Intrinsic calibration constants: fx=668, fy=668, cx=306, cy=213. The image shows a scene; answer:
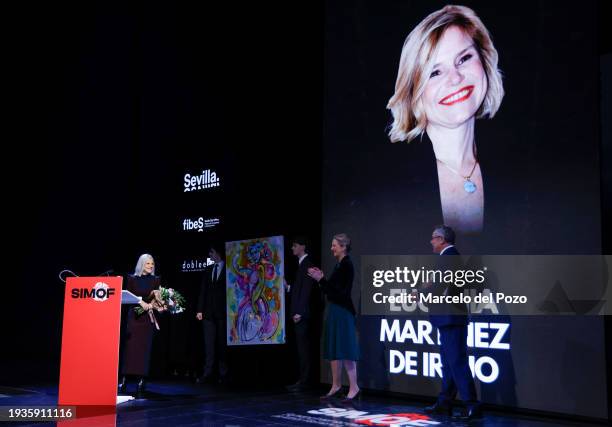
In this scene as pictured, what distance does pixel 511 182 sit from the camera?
6.14 meters

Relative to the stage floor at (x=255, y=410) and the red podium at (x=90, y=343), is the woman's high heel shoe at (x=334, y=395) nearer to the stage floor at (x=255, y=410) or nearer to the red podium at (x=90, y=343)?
the stage floor at (x=255, y=410)

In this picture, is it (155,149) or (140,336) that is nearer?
(140,336)

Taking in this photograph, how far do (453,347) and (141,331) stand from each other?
309cm

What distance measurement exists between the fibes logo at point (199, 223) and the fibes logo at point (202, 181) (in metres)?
0.44

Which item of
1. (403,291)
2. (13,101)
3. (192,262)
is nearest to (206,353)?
(192,262)

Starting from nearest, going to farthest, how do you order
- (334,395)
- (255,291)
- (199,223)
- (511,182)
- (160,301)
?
(511,182) → (160,301) → (334,395) → (255,291) → (199,223)

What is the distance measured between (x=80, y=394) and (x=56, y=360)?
6.04m

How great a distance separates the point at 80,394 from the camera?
214 inches

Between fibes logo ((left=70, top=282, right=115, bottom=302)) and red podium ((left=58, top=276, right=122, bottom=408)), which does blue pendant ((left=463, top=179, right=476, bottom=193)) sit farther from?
fibes logo ((left=70, top=282, right=115, bottom=302))

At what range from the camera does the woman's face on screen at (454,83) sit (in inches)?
256

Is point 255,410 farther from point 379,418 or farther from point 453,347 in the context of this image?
point 453,347

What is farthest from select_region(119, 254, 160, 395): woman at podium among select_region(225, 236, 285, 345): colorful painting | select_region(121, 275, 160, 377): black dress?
select_region(225, 236, 285, 345): colorful painting

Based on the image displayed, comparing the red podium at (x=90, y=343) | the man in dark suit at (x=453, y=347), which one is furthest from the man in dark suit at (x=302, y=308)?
the red podium at (x=90, y=343)

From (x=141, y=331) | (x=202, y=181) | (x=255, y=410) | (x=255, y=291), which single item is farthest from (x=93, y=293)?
(x=202, y=181)
